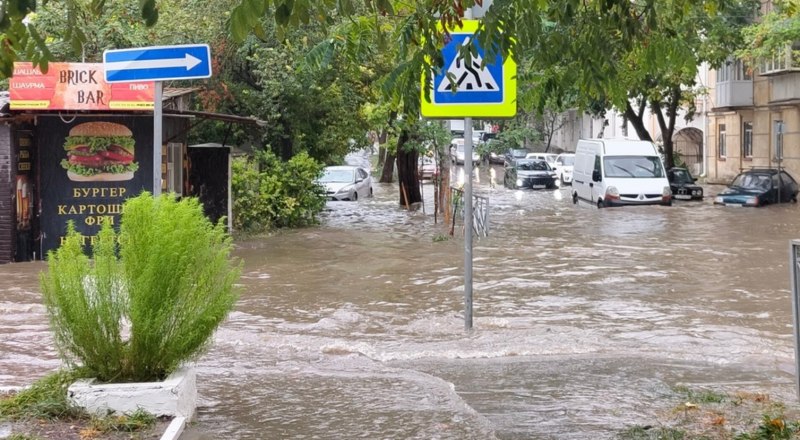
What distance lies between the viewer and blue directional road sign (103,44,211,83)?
7566mm

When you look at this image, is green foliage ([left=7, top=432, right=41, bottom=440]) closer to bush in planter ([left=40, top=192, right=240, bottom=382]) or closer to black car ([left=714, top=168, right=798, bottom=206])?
bush in planter ([left=40, top=192, right=240, bottom=382])

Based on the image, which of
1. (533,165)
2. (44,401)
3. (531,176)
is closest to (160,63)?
(44,401)

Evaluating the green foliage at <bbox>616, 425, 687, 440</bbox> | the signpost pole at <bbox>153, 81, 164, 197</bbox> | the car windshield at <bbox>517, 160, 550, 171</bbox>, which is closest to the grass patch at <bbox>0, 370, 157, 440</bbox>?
the signpost pole at <bbox>153, 81, 164, 197</bbox>

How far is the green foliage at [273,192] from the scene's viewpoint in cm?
2128

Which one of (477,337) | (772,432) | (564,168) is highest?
(564,168)

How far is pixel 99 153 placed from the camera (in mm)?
16312

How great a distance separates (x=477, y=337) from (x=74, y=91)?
8.85 metres

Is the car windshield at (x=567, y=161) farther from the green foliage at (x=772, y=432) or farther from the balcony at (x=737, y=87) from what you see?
the green foliage at (x=772, y=432)

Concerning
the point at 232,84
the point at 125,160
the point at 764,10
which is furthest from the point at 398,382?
the point at 764,10

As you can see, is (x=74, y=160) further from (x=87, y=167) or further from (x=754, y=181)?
(x=754, y=181)

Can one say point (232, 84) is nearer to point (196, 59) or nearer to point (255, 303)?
point (255, 303)

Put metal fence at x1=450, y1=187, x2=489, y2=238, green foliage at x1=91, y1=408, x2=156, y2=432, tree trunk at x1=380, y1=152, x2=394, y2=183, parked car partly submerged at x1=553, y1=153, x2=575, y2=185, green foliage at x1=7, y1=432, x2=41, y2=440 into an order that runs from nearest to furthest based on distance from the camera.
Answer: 1. green foliage at x1=7, y1=432, x2=41, y2=440
2. green foliage at x1=91, y1=408, x2=156, y2=432
3. metal fence at x1=450, y1=187, x2=489, y2=238
4. tree trunk at x1=380, y1=152, x2=394, y2=183
5. parked car partly submerged at x1=553, y1=153, x2=575, y2=185

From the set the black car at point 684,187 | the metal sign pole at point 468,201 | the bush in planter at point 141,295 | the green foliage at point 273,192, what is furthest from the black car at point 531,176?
the bush in planter at point 141,295

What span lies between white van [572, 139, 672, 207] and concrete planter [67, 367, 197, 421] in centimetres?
2470
